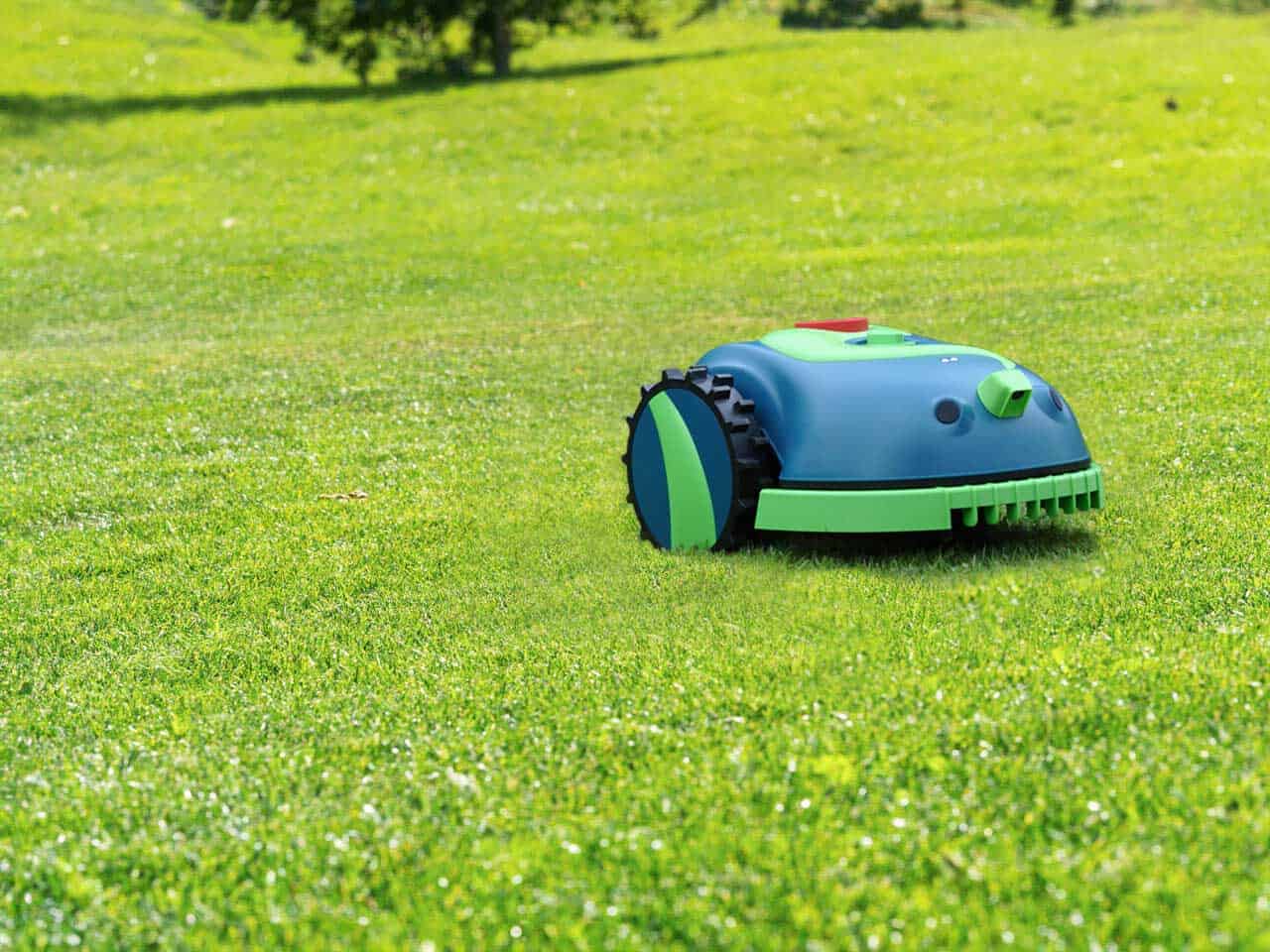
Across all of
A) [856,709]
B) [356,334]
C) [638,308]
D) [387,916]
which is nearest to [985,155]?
[638,308]

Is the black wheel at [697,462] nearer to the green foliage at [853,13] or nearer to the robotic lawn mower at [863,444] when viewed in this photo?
the robotic lawn mower at [863,444]

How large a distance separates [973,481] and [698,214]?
17494 mm

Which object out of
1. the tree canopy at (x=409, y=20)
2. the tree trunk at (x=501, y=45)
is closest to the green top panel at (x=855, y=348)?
the tree canopy at (x=409, y=20)

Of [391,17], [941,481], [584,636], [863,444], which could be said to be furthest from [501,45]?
[584,636]

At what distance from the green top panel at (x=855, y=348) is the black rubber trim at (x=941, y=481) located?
55 centimetres

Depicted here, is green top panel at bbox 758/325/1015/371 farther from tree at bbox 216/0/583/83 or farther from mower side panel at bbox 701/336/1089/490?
tree at bbox 216/0/583/83

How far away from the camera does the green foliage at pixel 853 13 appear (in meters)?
47.8

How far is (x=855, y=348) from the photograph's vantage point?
6.89 metres

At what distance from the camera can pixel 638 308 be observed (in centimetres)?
1692

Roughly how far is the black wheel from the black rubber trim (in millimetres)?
217

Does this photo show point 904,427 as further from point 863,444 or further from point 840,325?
point 840,325

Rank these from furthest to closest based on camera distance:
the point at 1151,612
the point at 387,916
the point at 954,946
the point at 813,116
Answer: the point at 813,116, the point at 1151,612, the point at 387,916, the point at 954,946

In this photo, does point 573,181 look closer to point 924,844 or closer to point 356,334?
point 356,334

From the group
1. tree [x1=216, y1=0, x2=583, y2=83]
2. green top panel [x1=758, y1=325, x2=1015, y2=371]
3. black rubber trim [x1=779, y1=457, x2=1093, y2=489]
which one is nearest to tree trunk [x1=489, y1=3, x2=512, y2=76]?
tree [x1=216, y1=0, x2=583, y2=83]
